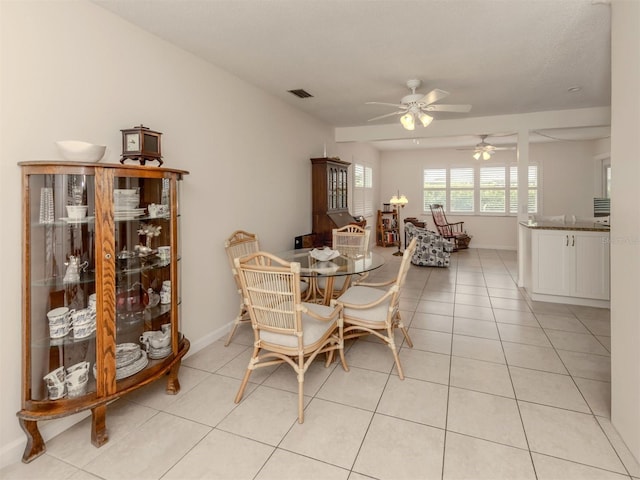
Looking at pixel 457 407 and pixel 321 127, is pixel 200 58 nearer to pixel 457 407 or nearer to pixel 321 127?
pixel 321 127

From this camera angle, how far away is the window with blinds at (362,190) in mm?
7582

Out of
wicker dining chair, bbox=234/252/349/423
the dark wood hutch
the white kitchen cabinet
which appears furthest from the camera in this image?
the dark wood hutch

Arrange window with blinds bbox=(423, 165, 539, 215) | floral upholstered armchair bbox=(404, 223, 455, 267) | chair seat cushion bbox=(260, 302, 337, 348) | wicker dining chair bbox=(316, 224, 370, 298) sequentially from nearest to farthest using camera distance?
chair seat cushion bbox=(260, 302, 337, 348) < wicker dining chair bbox=(316, 224, 370, 298) < floral upholstered armchair bbox=(404, 223, 455, 267) < window with blinds bbox=(423, 165, 539, 215)

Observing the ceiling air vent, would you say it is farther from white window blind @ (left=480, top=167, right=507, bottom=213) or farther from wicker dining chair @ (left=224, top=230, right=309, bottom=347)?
white window blind @ (left=480, top=167, right=507, bottom=213)

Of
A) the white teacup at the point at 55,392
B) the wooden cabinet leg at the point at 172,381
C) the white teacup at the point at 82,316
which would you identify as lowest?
the wooden cabinet leg at the point at 172,381

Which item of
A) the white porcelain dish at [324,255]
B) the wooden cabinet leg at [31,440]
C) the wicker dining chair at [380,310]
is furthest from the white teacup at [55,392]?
the white porcelain dish at [324,255]

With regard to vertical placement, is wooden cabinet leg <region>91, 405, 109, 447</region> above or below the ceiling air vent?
below

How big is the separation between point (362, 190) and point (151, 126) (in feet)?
19.4

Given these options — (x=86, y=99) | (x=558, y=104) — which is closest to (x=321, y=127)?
(x=558, y=104)

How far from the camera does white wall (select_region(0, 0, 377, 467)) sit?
1823 mm

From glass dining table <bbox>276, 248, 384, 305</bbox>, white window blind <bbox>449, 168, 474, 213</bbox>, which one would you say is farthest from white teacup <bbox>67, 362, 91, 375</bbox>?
white window blind <bbox>449, 168, 474, 213</bbox>

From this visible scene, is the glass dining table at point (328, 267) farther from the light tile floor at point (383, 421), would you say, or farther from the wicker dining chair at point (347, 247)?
the light tile floor at point (383, 421)
